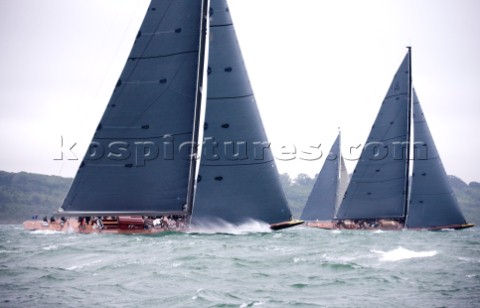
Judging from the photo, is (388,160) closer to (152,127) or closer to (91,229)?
(152,127)

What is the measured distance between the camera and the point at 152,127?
37.7m

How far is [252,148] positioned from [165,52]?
8.63 m

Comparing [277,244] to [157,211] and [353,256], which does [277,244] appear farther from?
[157,211]

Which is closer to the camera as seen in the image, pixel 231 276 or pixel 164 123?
pixel 231 276

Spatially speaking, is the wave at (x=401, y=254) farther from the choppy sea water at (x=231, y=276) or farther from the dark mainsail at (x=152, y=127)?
the dark mainsail at (x=152, y=127)

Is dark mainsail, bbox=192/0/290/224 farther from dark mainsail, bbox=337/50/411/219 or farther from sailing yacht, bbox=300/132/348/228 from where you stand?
sailing yacht, bbox=300/132/348/228

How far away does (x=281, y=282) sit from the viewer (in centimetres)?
1784

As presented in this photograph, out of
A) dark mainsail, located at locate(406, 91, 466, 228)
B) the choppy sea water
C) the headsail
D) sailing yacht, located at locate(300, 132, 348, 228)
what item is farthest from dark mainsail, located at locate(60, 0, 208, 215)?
the headsail

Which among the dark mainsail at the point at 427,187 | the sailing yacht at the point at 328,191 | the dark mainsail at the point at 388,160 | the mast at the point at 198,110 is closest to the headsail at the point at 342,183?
the sailing yacht at the point at 328,191

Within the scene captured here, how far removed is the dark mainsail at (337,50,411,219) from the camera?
203ft

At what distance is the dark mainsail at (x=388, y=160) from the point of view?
61812mm

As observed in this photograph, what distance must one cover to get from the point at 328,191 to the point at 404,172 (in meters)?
22.8

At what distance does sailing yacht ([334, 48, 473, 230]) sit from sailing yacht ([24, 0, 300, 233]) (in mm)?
29649

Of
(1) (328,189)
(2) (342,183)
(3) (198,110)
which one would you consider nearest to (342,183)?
(2) (342,183)
